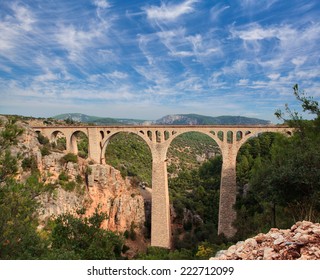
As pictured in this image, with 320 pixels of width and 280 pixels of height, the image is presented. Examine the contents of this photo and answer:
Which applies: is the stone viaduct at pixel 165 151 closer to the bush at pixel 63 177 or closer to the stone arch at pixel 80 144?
the stone arch at pixel 80 144

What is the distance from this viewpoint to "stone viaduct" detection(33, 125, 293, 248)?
53.1ft

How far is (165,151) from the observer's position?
59.2 ft

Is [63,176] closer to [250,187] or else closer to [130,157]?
[250,187]

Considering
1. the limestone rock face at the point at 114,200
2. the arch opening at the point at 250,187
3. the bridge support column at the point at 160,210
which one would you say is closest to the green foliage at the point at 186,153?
the arch opening at the point at 250,187

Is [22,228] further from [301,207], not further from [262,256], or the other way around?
[301,207]

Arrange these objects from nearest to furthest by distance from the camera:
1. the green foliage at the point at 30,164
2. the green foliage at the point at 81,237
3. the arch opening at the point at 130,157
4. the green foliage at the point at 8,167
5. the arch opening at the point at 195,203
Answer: the green foliage at the point at 8,167
the green foliage at the point at 81,237
the green foliage at the point at 30,164
the arch opening at the point at 195,203
the arch opening at the point at 130,157

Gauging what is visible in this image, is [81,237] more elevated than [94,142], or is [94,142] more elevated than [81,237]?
[94,142]

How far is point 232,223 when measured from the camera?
1588 centimetres

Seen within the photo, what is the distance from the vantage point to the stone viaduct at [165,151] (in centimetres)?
1617

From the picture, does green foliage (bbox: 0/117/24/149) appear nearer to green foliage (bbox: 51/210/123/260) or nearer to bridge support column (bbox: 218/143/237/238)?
green foliage (bbox: 51/210/123/260)

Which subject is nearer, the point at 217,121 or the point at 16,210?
the point at 16,210

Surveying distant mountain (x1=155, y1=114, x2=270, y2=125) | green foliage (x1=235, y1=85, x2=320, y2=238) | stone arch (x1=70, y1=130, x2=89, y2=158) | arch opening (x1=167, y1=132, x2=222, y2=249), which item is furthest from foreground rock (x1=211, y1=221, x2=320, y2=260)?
stone arch (x1=70, y1=130, x2=89, y2=158)

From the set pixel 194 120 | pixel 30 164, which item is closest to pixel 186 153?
pixel 30 164
